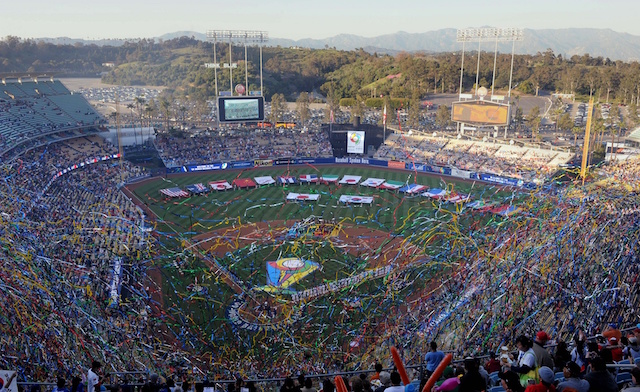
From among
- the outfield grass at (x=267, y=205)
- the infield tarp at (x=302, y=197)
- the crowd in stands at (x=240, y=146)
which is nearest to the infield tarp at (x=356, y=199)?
the outfield grass at (x=267, y=205)

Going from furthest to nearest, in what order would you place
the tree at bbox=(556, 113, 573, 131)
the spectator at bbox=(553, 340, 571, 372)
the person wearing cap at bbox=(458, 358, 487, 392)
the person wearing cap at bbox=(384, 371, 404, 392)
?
the tree at bbox=(556, 113, 573, 131) → the spectator at bbox=(553, 340, 571, 372) → the person wearing cap at bbox=(458, 358, 487, 392) → the person wearing cap at bbox=(384, 371, 404, 392)

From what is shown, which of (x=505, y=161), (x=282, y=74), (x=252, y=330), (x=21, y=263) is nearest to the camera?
(x=21, y=263)

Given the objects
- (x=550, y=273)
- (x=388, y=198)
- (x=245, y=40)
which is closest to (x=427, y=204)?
(x=388, y=198)

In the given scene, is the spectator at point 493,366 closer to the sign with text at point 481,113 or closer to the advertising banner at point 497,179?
the advertising banner at point 497,179

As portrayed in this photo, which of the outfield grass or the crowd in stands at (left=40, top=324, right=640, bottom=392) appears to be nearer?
the crowd in stands at (left=40, top=324, right=640, bottom=392)

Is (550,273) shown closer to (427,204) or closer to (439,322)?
(439,322)

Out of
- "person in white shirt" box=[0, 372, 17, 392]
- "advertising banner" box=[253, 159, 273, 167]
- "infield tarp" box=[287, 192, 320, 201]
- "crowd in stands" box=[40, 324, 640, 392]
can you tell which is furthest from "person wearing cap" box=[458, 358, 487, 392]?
"advertising banner" box=[253, 159, 273, 167]

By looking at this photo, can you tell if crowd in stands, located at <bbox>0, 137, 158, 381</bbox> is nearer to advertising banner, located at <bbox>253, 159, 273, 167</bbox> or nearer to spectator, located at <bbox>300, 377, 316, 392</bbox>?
spectator, located at <bbox>300, 377, 316, 392</bbox>
